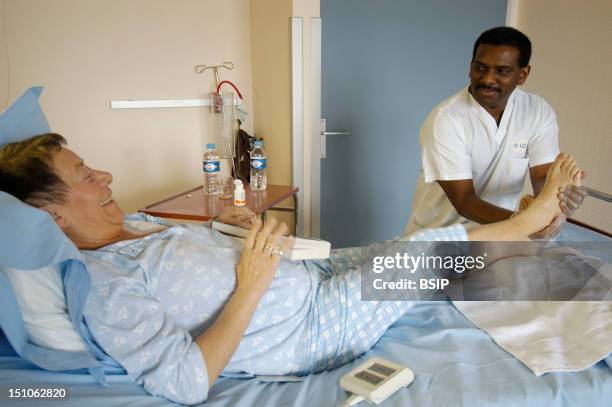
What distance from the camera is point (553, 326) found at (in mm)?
1263

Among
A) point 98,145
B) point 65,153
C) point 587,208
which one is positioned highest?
point 65,153

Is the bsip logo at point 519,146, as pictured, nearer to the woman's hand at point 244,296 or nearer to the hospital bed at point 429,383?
the hospital bed at point 429,383

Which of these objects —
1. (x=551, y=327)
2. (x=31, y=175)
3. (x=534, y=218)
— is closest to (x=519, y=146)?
(x=534, y=218)

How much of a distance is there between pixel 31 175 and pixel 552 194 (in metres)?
1.49

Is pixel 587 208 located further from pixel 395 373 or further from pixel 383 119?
pixel 395 373

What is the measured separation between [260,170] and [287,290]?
1.34m

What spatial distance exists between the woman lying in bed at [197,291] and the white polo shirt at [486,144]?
365mm

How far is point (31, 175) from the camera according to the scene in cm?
112

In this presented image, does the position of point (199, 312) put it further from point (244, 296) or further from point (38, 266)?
point (38, 266)

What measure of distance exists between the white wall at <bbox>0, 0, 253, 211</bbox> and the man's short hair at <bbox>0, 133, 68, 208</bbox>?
1234 mm

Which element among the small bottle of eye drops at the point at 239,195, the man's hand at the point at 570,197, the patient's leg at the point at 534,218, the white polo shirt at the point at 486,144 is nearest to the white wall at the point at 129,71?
the small bottle of eye drops at the point at 239,195

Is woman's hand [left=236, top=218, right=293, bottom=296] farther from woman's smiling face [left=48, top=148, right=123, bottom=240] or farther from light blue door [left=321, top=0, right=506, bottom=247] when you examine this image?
light blue door [left=321, top=0, right=506, bottom=247]

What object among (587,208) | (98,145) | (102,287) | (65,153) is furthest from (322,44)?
(102,287)

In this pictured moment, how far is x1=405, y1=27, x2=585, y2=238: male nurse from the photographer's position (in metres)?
1.71
